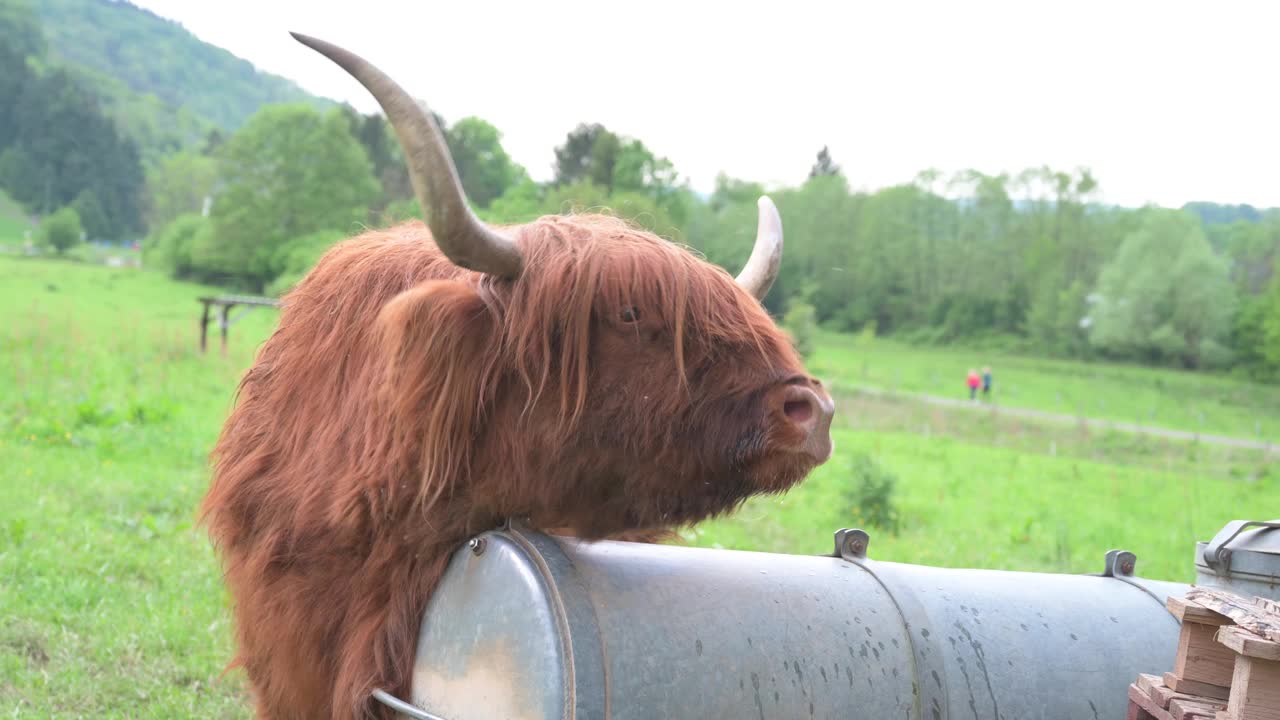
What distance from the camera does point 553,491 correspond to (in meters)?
2.37

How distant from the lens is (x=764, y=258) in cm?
317

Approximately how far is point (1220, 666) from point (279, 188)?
2199 inches

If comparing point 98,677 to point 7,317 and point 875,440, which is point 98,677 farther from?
point 7,317

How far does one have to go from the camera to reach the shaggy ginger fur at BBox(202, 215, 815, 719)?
2332 mm

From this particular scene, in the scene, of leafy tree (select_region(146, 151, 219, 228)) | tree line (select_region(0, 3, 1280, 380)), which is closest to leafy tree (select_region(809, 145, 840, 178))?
tree line (select_region(0, 3, 1280, 380))

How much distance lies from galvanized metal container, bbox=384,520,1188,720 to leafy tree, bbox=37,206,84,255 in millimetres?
68663

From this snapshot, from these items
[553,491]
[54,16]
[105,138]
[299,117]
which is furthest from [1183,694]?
[54,16]

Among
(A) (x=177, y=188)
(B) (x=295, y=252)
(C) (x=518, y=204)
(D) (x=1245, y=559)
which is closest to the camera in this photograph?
(D) (x=1245, y=559)

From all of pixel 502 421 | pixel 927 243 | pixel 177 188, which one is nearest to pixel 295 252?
pixel 927 243

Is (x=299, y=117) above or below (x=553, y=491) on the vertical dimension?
above

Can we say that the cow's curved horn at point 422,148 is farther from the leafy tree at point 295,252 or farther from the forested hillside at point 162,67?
the forested hillside at point 162,67

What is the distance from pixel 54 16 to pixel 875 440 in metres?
141

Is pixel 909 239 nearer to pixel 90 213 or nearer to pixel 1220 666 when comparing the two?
pixel 90 213

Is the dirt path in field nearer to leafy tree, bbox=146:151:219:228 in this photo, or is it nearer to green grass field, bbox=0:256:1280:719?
green grass field, bbox=0:256:1280:719
